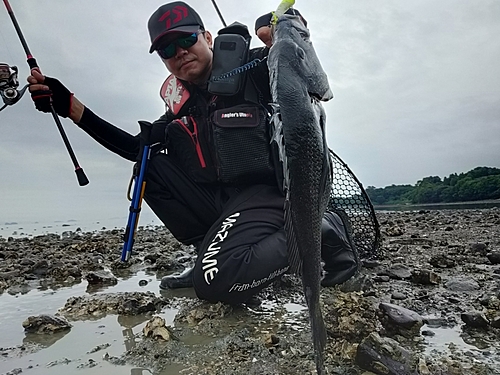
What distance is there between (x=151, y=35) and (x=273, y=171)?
1.59 meters

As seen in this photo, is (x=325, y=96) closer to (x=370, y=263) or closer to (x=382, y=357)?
(x=382, y=357)

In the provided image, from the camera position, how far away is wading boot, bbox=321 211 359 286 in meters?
3.10

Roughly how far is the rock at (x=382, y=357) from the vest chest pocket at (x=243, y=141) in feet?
5.65

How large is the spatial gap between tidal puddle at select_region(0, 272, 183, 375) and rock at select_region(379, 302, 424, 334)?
3.79 ft

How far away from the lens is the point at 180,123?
11.5 ft

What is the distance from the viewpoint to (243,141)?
3158 mm

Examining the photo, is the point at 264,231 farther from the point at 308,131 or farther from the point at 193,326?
the point at 308,131

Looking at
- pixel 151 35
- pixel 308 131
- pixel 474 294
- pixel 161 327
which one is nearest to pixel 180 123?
pixel 151 35

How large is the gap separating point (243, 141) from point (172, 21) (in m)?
1.21

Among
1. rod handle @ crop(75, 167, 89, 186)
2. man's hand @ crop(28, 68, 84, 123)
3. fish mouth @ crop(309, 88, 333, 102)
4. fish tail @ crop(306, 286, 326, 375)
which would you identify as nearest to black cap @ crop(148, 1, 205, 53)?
man's hand @ crop(28, 68, 84, 123)

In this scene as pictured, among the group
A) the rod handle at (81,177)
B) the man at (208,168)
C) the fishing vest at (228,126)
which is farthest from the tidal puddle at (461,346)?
the rod handle at (81,177)

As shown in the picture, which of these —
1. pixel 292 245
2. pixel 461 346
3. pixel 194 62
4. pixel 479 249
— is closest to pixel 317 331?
pixel 292 245

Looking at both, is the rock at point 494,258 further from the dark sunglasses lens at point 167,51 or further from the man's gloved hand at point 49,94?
the man's gloved hand at point 49,94

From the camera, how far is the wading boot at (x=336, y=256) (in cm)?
310
